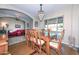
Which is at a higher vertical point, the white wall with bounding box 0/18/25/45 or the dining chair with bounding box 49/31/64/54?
the white wall with bounding box 0/18/25/45

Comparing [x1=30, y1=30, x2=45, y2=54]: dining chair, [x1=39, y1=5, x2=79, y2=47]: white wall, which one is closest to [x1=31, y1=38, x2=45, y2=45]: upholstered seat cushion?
[x1=30, y1=30, x2=45, y2=54]: dining chair

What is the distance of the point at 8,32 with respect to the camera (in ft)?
6.57

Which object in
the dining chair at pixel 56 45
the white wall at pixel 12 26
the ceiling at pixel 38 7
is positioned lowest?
the dining chair at pixel 56 45

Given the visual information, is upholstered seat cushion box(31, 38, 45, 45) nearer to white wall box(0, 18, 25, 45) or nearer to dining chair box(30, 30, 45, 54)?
dining chair box(30, 30, 45, 54)

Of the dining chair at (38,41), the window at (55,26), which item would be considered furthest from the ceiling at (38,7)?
the dining chair at (38,41)

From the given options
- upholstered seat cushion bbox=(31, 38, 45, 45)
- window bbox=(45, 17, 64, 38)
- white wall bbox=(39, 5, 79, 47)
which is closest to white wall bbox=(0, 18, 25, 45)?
upholstered seat cushion bbox=(31, 38, 45, 45)

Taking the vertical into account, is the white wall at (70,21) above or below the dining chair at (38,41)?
above

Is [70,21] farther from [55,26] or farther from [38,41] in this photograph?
[38,41]

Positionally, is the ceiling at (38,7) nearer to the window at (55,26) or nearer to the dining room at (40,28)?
the dining room at (40,28)

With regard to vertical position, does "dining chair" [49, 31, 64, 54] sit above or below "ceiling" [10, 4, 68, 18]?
below

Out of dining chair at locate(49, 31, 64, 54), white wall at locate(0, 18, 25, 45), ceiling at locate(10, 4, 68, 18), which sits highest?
ceiling at locate(10, 4, 68, 18)

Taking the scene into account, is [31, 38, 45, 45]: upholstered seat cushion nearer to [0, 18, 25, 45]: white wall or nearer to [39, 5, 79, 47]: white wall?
[0, 18, 25, 45]: white wall

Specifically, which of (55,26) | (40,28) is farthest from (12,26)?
(55,26)

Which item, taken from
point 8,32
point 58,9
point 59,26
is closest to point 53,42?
point 59,26
